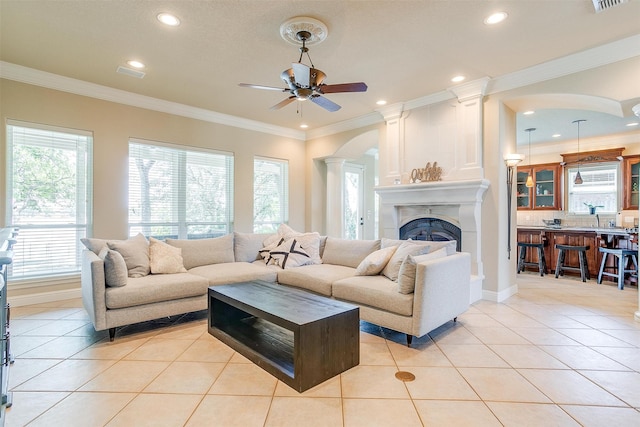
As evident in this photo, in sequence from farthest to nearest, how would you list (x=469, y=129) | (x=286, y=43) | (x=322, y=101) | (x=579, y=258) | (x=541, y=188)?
(x=541, y=188)
(x=579, y=258)
(x=469, y=129)
(x=322, y=101)
(x=286, y=43)

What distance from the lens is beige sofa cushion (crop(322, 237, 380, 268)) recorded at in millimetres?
3988

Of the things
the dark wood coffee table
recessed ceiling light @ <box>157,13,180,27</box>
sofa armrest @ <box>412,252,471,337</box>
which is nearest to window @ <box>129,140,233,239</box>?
recessed ceiling light @ <box>157,13,180,27</box>

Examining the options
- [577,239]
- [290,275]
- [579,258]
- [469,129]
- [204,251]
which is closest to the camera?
[290,275]

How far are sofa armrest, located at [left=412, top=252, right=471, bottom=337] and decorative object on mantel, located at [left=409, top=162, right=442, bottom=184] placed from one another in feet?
5.33

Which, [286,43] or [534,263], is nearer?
[286,43]

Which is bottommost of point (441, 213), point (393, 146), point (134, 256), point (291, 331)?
point (291, 331)

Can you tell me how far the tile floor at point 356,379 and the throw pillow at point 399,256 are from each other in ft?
1.89

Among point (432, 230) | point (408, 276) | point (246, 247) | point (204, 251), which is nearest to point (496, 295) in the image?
point (432, 230)

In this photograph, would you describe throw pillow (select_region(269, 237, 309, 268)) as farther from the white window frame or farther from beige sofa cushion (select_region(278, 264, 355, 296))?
the white window frame

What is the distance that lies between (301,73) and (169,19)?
1.25m

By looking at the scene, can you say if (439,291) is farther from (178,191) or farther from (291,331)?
(178,191)

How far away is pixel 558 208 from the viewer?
717 centimetres

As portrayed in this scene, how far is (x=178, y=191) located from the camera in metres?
5.18

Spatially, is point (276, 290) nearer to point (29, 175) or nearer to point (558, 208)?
point (29, 175)
